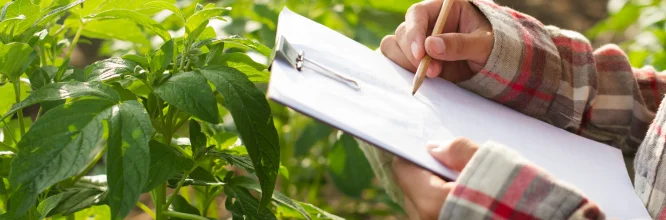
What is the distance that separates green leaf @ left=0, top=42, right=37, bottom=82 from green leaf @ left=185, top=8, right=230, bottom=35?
0.17 meters

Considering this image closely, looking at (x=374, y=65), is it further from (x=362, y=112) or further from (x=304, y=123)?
(x=304, y=123)

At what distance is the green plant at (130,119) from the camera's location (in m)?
0.73

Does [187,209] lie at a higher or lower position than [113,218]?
lower

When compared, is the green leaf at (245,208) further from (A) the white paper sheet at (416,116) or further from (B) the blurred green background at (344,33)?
(B) the blurred green background at (344,33)

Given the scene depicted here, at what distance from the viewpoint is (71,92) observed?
0.76m

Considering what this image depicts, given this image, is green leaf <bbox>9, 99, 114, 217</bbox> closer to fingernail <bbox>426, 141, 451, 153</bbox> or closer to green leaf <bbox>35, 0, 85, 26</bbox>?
green leaf <bbox>35, 0, 85, 26</bbox>

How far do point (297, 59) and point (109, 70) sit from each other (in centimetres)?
20

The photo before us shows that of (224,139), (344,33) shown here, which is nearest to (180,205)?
(224,139)

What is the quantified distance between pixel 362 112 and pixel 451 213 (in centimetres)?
14

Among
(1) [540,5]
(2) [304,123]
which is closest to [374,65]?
(2) [304,123]

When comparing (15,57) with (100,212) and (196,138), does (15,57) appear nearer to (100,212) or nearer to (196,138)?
(196,138)

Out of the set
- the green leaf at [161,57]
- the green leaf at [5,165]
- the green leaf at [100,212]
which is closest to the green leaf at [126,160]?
the green leaf at [161,57]

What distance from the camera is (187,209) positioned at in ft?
3.49

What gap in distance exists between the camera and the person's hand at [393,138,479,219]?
2.68ft
